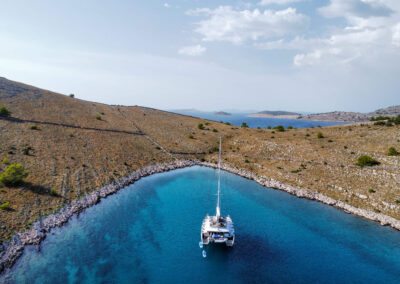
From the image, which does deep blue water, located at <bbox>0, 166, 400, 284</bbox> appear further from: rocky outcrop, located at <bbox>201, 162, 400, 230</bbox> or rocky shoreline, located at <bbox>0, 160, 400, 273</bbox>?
rocky outcrop, located at <bbox>201, 162, 400, 230</bbox>

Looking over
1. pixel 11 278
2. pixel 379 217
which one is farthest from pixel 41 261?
pixel 379 217

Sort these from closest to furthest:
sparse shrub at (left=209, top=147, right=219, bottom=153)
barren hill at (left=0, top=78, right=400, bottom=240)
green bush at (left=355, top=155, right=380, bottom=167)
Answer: barren hill at (left=0, top=78, right=400, bottom=240) < green bush at (left=355, top=155, right=380, bottom=167) < sparse shrub at (left=209, top=147, right=219, bottom=153)

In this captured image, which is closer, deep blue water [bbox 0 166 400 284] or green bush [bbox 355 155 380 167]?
deep blue water [bbox 0 166 400 284]

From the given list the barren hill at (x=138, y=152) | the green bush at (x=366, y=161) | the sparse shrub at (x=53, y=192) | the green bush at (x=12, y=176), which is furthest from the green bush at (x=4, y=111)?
the green bush at (x=366, y=161)

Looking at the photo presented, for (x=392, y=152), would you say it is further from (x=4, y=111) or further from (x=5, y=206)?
(x=4, y=111)

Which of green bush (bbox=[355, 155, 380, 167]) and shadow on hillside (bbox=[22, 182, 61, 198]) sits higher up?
green bush (bbox=[355, 155, 380, 167])

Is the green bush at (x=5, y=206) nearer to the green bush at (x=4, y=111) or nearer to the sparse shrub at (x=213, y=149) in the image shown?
the green bush at (x=4, y=111)

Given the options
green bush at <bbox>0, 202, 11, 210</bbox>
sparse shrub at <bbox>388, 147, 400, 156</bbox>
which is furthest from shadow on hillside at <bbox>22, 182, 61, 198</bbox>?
sparse shrub at <bbox>388, 147, 400, 156</bbox>
